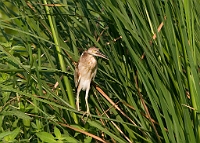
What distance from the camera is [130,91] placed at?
2896mm

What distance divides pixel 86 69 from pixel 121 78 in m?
0.55

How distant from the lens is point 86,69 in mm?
3307

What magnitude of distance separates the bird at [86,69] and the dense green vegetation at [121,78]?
5cm

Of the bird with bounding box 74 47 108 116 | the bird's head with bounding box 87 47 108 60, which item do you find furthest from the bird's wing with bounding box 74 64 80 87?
the bird's head with bounding box 87 47 108 60

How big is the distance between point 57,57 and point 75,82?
10.5 inches

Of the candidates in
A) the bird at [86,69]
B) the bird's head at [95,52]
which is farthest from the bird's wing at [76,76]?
the bird's head at [95,52]

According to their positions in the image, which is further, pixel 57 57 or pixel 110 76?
pixel 57 57

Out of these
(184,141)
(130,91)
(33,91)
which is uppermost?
(33,91)

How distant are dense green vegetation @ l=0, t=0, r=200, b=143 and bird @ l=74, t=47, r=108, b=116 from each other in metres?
0.05

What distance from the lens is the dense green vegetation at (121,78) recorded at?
2533 millimetres

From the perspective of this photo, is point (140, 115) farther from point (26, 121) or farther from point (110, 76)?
point (26, 121)

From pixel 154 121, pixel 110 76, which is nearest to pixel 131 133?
pixel 154 121

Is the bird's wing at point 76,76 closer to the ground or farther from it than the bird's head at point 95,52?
closer to the ground

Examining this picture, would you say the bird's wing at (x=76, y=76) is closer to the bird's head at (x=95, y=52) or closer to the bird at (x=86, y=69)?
the bird at (x=86, y=69)
